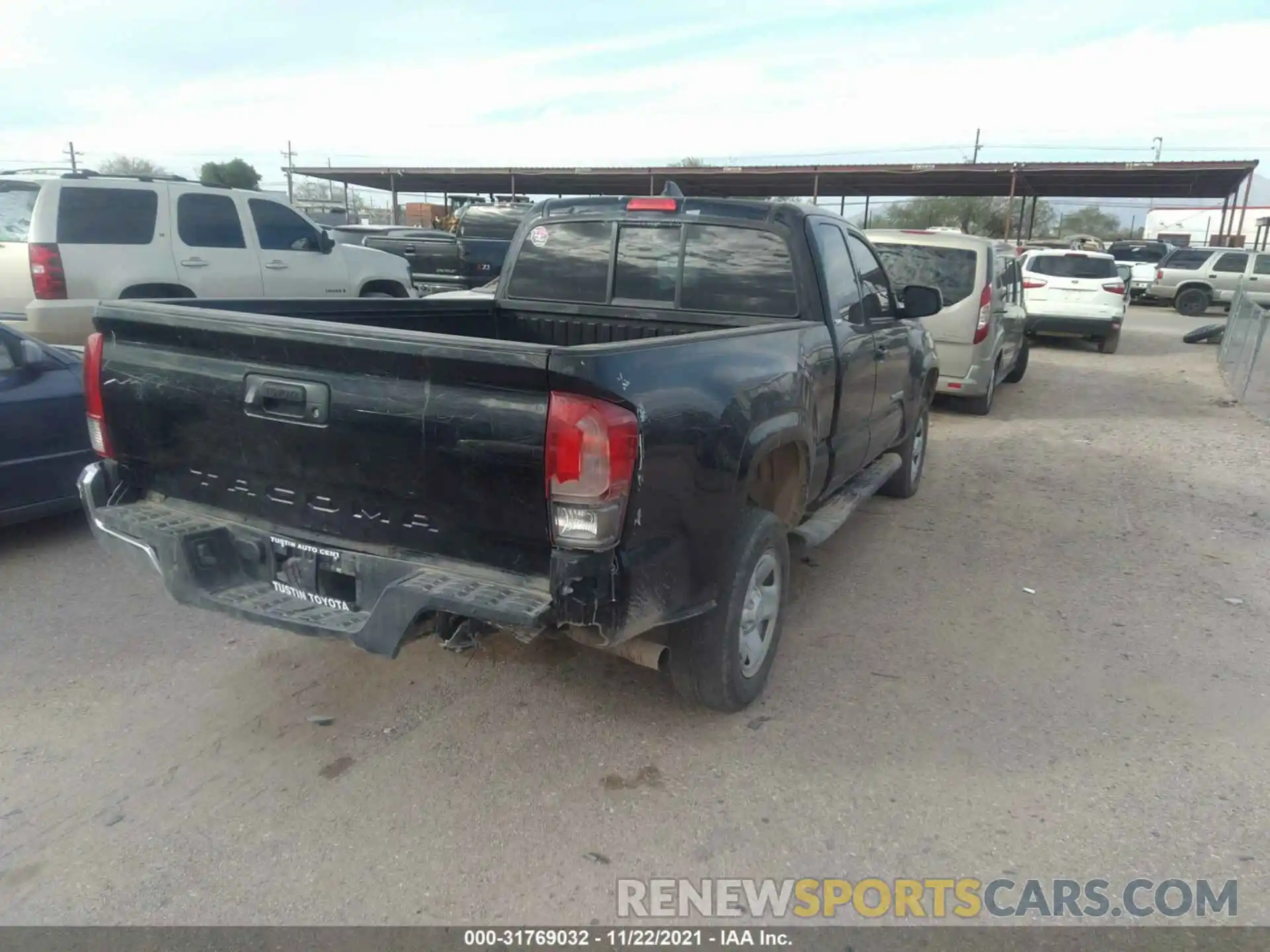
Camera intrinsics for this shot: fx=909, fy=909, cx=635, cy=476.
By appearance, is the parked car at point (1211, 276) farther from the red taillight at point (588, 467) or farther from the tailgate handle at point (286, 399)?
the tailgate handle at point (286, 399)

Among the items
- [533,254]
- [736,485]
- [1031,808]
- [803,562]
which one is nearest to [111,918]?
[736,485]

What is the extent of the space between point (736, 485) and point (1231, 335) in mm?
14913

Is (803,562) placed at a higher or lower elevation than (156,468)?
lower

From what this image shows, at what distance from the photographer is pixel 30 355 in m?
5.22

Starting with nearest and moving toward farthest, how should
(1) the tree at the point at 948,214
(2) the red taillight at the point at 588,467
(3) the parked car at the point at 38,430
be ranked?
(2) the red taillight at the point at 588,467, (3) the parked car at the point at 38,430, (1) the tree at the point at 948,214

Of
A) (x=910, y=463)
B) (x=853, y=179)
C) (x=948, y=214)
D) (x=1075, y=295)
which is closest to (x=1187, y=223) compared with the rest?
(x=948, y=214)

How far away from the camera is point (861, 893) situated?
9.08 feet

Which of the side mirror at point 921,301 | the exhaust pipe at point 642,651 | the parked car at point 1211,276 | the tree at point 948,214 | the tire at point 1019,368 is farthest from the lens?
the tree at point 948,214

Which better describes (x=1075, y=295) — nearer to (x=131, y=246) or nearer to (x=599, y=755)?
(x=131, y=246)

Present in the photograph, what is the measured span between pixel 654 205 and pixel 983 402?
6.95 metres

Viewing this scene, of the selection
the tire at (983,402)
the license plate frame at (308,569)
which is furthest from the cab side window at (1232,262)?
A: the license plate frame at (308,569)

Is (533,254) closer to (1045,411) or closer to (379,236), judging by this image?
(1045,411)

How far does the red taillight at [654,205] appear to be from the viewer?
455 cm

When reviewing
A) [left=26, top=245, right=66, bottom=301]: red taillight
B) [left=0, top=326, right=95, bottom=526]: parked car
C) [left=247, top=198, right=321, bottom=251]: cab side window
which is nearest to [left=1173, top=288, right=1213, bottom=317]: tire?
[left=247, top=198, right=321, bottom=251]: cab side window
